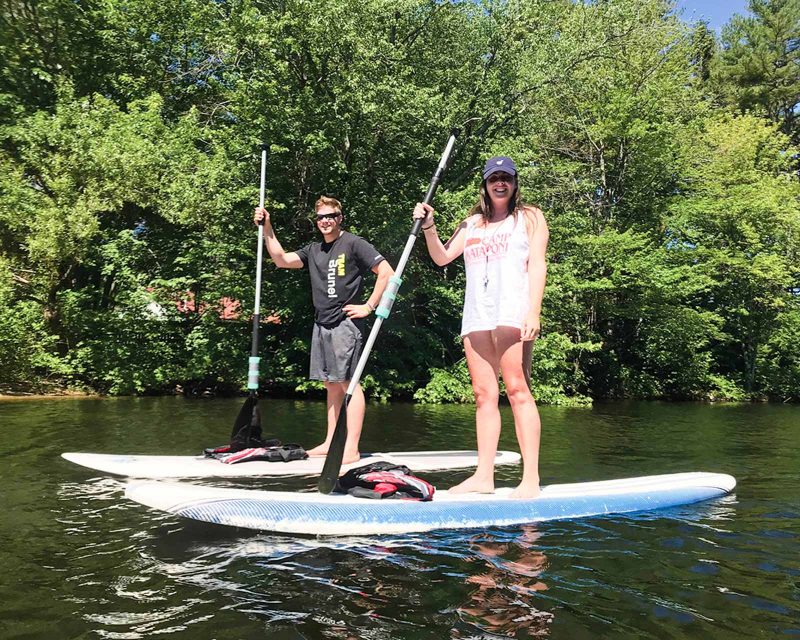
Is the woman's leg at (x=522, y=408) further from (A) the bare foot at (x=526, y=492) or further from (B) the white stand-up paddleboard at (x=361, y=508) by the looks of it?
(B) the white stand-up paddleboard at (x=361, y=508)

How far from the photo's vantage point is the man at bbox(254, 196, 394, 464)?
18.1 feet

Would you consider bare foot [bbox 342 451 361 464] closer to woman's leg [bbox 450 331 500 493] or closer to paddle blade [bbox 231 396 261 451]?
paddle blade [bbox 231 396 261 451]

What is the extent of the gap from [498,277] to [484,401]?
95 centimetres

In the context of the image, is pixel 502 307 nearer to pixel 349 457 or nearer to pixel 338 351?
pixel 338 351

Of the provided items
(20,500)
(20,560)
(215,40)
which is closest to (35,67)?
(215,40)

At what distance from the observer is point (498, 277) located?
4359 mm

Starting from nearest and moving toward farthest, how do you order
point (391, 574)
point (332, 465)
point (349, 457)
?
1. point (391, 574)
2. point (332, 465)
3. point (349, 457)

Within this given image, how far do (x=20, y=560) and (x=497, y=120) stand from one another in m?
17.2

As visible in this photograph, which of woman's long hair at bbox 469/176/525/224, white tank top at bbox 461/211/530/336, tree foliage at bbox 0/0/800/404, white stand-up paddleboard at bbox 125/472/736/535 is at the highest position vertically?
tree foliage at bbox 0/0/800/404

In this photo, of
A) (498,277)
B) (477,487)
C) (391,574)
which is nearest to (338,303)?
(498,277)

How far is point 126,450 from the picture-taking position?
6.48 meters

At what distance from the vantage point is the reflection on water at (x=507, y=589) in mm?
2434

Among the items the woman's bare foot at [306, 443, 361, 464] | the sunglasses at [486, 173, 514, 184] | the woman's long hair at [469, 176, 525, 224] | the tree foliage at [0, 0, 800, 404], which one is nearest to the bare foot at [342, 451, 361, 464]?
the woman's bare foot at [306, 443, 361, 464]

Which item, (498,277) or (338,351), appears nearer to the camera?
(498,277)
